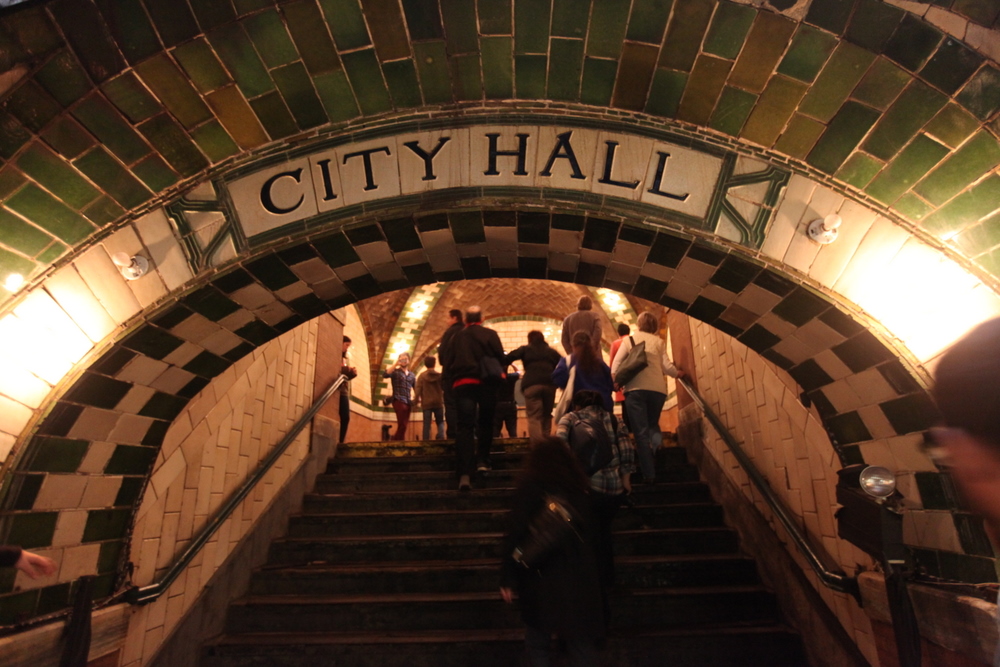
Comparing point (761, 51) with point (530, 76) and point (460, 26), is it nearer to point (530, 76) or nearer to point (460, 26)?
point (530, 76)

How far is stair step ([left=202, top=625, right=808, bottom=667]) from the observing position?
2943 mm

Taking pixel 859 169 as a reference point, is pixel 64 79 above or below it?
above

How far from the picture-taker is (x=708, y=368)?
4.69 m

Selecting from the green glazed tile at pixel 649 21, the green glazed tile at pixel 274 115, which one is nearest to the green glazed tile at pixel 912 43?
the green glazed tile at pixel 649 21

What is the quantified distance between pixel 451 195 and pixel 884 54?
1.58 m

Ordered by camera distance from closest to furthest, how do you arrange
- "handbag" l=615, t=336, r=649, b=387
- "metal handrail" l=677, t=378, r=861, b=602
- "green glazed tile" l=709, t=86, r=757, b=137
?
1. "green glazed tile" l=709, t=86, r=757, b=137
2. "metal handrail" l=677, t=378, r=861, b=602
3. "handbag" l=615, t=336, r=649, b=387

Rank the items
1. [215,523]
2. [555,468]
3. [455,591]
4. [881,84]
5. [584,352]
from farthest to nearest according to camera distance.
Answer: [584,352], [455,591], [215,523], [555,468], [881,84]

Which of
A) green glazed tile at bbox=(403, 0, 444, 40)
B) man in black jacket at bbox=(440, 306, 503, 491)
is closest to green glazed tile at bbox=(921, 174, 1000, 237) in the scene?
green glazed tile at bbox=(403, 0, 444, 40)

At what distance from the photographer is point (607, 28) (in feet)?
6.54

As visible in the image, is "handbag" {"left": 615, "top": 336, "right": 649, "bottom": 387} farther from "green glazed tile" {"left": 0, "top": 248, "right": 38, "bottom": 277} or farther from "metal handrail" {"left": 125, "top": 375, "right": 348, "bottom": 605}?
"green glazed tile" {"left": 0, "top": 248, "right": 38, "bottom": 277}

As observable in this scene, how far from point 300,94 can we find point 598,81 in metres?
1.15

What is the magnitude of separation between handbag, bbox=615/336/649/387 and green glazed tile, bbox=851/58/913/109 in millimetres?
2386

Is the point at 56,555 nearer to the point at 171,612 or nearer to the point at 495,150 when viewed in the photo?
the point at 171,612

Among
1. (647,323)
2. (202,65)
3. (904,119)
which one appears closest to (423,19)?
(202,65)
